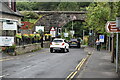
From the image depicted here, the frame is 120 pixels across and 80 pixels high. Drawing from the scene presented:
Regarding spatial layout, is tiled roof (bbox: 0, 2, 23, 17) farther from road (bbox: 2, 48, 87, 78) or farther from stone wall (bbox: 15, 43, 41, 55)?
road (bbox: 2, 48, 87, 78)

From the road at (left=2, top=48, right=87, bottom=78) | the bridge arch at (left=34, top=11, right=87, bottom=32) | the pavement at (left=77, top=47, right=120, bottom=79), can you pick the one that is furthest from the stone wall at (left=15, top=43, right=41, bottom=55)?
the bridge arch at (left=34, top=11, right=87, bottom=32)

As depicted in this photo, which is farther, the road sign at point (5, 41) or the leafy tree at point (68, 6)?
the leafy tree at point (68, 6)

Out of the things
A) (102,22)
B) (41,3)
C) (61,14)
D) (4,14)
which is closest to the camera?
(102,22)

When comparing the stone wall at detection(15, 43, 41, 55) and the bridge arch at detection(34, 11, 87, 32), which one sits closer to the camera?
the stone wall at detection(15, 43, 41, 55)

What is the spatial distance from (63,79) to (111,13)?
14919 millimetres

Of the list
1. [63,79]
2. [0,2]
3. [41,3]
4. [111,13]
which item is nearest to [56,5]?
[41,3]

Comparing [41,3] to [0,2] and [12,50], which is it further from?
[12,50]

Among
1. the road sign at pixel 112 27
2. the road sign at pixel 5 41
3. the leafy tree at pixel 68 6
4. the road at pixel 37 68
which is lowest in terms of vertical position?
the road at pixel 37 68

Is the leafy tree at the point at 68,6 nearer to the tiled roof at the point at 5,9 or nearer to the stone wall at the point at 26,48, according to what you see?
the tiled roof at the point at 5,9

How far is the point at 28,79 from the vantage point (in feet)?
32.7

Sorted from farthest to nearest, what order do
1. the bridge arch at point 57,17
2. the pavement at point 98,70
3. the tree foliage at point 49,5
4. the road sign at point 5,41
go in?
the tree foliage at point 49,5 < the bridge arch at point 57,17 < the road sign at point 5,41 < the pavement at point 98,70

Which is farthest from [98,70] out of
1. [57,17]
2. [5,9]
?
[57,17]

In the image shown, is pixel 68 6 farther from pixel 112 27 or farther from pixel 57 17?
pixel 112 27

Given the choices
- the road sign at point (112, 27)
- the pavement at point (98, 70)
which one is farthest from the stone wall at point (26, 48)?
the road sign at point (112, 27)
